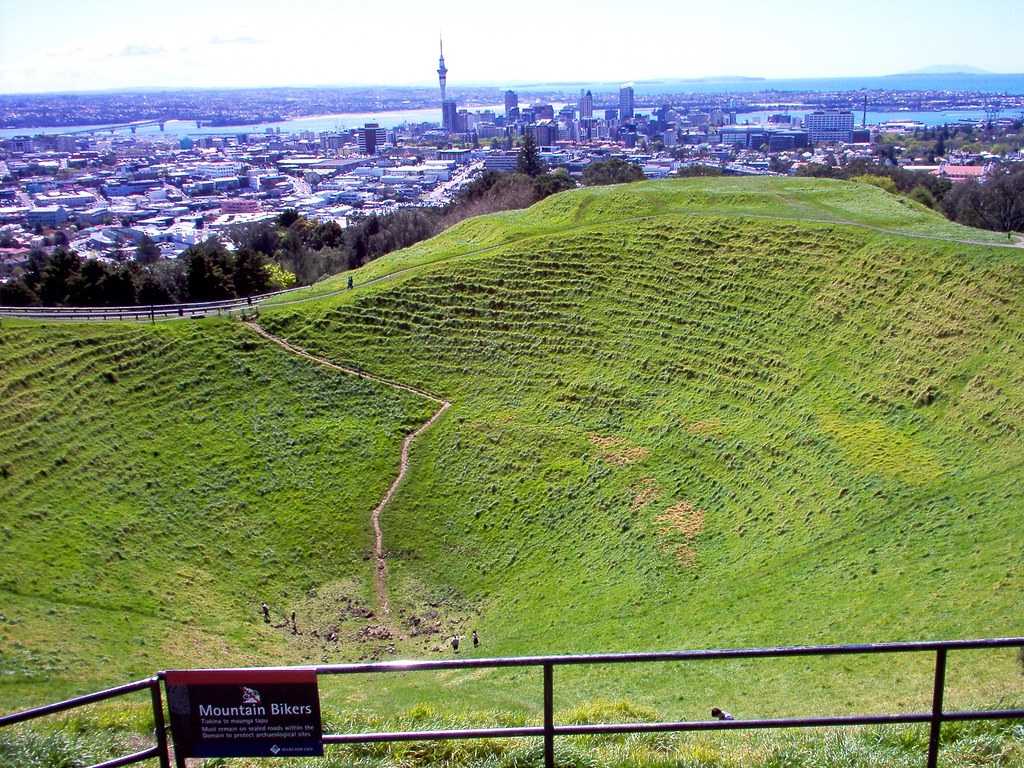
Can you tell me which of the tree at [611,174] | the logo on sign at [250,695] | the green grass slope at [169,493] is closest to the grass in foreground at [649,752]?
the logo on sign at [250,695]

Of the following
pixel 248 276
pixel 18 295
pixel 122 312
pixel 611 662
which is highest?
pixel 611 662

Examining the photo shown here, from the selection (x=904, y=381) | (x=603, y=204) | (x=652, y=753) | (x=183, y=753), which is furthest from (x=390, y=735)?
(x=603, y=204)

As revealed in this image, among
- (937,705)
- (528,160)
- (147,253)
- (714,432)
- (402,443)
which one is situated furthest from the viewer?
(528,160)

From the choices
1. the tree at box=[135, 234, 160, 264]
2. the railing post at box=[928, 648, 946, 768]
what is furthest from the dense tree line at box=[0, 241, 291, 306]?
the railing post at box=[928, 648, 946, 768]

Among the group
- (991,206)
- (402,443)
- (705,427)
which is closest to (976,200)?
(991,206)

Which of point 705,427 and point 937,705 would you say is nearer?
point 937,705

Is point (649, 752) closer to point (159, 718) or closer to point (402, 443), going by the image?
point (159, 718)

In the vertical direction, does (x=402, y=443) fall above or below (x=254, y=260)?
below
